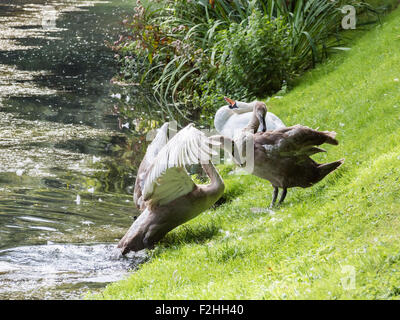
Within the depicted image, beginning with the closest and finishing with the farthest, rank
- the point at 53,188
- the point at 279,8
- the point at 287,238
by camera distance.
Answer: the point at 287,238 < the point at 53,188 < the point at 279,8

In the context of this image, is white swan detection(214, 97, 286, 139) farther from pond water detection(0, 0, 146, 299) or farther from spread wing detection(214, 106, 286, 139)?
pond water detection(0, 0, 146, 299)

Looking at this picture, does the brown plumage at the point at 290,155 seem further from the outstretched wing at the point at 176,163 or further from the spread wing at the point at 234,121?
the spread wing at the point at 234,121

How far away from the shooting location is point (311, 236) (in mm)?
6266

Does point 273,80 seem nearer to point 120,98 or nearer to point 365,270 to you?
point 120,98

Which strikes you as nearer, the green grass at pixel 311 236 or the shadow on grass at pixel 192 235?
the green grass at pixel 311 236

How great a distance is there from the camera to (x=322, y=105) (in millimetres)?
11461

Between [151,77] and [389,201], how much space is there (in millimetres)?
13168

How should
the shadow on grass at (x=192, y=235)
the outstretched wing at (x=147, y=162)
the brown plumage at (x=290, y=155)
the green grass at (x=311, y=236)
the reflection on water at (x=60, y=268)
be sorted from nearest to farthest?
the green grass at (x=311, y=236)
the reflection on water at (x=60, y=268)
the brown plumage at (x=290, y=155)
the shadow on grass at (x=192, y=235)
the outstretched wing at (x=147, y=162)

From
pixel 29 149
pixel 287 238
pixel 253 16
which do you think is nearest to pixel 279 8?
pixel 253 16

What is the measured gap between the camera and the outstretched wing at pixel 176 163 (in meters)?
6.79

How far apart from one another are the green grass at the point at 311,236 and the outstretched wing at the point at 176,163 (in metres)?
0.63

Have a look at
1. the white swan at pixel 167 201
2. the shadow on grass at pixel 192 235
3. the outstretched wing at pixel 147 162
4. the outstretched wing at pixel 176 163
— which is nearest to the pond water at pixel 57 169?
the white swan at pixel 167 201

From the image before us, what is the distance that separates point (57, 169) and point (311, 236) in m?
5.92

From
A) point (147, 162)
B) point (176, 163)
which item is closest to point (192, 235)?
point (147, 162)
